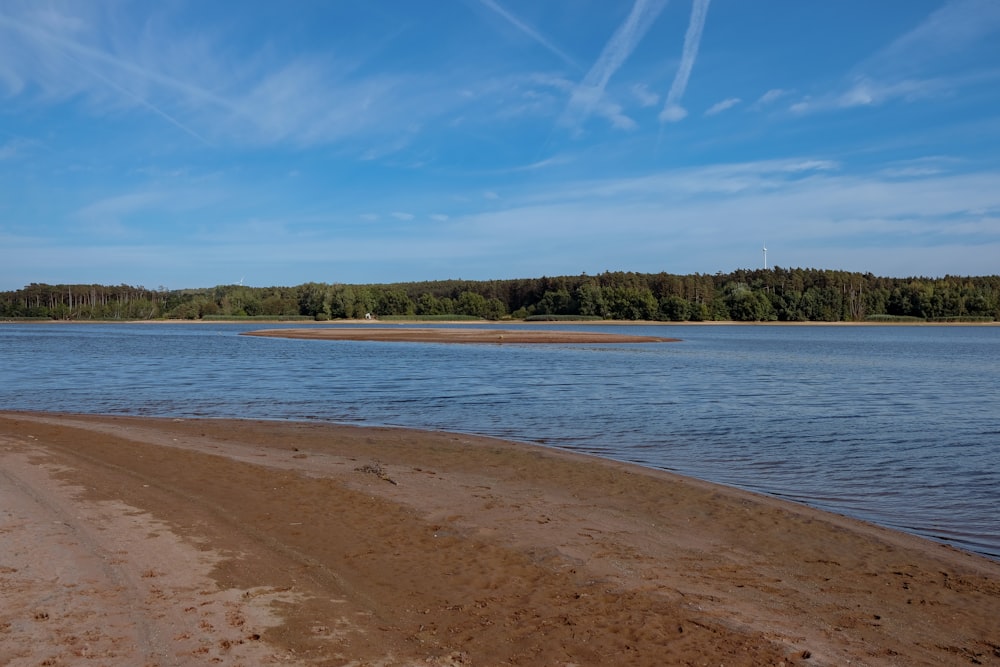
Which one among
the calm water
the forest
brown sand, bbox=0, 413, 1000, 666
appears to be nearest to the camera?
brown sand, bbox=0, 413, 1000, 666

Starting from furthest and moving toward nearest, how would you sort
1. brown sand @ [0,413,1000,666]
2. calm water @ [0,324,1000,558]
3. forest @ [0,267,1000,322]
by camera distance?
forest @ [0,267,1000,322]
calm water @ [0,324,1000,558]
brown sand @ [0,413,1000,666]

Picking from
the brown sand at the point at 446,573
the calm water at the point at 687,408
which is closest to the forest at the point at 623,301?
the calm water at the point at 687,408

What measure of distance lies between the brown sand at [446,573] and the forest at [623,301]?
141841 millimetres

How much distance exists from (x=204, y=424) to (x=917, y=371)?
32.7 meters

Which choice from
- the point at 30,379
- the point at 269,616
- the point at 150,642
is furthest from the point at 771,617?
the point at 30,379

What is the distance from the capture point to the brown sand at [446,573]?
474 centimetres

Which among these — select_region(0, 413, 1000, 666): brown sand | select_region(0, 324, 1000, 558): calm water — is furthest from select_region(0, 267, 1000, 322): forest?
select_region(0, 413, 1000, 666): brown sand

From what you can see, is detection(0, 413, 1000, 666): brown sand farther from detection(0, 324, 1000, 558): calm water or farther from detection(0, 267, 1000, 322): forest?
detection(0, 267, 1000, 322): forest

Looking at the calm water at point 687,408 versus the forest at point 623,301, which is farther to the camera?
the forest at point 623,301

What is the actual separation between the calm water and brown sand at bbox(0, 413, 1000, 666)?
2062 mm

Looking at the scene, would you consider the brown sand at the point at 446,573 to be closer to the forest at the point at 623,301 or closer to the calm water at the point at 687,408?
the calm water at the point at 687,408

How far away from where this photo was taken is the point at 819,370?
35594 millimetres

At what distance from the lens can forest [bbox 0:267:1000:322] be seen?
150750 mm

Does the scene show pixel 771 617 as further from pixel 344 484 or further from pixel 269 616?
pixel 344 484
